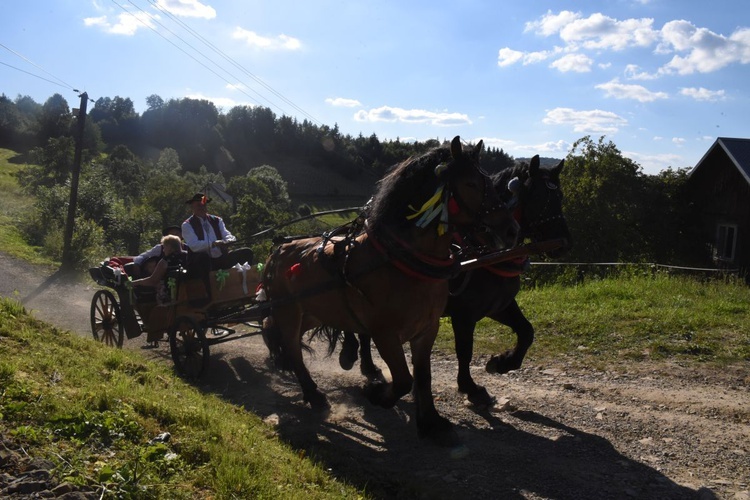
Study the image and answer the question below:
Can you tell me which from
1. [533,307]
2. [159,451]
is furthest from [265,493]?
[533,307]

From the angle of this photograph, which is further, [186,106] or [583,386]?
[186,106]

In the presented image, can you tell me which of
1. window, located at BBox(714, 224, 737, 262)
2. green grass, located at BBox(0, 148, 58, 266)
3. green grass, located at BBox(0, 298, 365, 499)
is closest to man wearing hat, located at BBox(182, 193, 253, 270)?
green grass, located at BBox(0, 298, 365, 499)

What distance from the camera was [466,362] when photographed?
5934mm

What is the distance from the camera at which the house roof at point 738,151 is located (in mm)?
20578

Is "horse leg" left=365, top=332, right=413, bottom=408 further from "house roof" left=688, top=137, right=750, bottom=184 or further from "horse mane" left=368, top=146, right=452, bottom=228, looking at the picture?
"house roof" left=688, top=137, right=750, bottom=184

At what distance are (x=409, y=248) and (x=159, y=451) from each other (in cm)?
224

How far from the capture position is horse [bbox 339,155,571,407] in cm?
550

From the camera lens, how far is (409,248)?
4617 millimetres

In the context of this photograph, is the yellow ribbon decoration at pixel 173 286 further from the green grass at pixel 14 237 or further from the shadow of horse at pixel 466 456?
the green grass at pixel 14 237

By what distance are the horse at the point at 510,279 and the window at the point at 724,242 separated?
19801 millimetres

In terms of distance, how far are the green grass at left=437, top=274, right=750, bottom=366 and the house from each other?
13.2 m

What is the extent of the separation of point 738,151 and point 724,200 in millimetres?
2268

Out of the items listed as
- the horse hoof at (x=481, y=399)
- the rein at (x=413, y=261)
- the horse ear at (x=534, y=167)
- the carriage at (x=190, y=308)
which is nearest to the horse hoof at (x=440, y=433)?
the horse hoof at (x=481, y=399)

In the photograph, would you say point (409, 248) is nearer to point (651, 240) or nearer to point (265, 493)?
point (265, 493)
